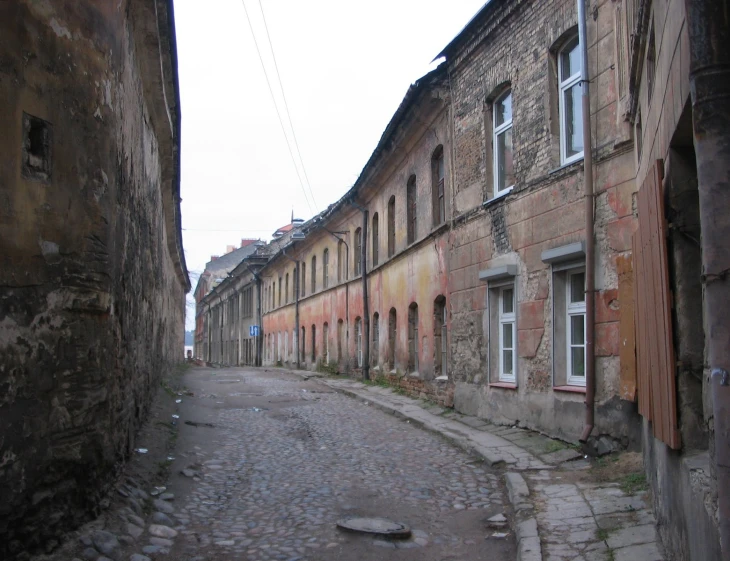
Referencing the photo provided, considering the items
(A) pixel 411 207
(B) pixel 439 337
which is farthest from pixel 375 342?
(B) pixel 439 337

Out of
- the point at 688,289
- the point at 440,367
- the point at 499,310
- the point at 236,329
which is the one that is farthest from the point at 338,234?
the point at 236,329

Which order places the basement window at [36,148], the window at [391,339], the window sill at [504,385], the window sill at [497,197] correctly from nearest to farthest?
1. the basement window at [36,148]
2. the window sill at [504,385]
3. the window sill at [497,197]
4. the window at [391,339]

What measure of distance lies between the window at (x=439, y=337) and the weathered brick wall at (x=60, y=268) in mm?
8818

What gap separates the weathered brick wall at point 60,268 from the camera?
4305 millimetres

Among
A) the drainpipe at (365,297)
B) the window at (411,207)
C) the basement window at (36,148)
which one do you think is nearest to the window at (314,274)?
the drainpipe at (365,297)

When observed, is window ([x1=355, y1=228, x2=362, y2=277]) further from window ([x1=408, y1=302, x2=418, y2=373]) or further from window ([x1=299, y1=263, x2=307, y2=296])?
window ([x1=299, y1=263, x2=307, y2=296])

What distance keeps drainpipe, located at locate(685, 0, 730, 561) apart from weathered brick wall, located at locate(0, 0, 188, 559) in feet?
12.6

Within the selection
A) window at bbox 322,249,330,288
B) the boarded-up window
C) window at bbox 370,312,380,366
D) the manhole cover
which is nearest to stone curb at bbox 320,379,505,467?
window at bbox 370,312,380,366

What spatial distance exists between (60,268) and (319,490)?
12.5 ft

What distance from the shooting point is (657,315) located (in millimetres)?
4711

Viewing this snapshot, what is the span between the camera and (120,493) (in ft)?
19.5

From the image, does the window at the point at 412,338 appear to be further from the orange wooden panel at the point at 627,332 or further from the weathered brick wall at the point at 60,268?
the weathered brick wall at the point at 60,268

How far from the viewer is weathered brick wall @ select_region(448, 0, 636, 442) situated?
27.6 feet

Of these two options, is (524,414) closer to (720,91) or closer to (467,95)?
(467,95)
